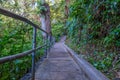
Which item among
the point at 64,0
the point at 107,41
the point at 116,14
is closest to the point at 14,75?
the point at 107,41

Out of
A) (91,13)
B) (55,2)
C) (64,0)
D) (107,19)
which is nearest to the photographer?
(107,19)

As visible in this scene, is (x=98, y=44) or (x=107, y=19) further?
(x=98, y=44)

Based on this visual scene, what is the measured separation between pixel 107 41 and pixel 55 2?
22563 mm

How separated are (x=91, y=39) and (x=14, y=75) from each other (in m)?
3.21

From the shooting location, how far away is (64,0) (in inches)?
759

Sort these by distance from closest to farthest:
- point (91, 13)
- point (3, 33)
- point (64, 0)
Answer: point (3, 33) → point (91, 13) → point (64, 0)

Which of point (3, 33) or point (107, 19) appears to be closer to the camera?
point (3, 33)

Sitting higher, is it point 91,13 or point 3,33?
point 91,13

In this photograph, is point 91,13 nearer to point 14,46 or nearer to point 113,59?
point 113,59

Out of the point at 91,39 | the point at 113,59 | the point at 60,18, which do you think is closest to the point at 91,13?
the point at 91,39

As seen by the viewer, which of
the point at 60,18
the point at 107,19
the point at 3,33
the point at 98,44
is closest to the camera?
the point at 3,33

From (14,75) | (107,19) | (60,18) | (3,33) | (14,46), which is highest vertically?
(60,18)

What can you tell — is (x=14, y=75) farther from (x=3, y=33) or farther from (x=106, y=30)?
(x=106, y=30)

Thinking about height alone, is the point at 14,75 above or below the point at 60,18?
below
